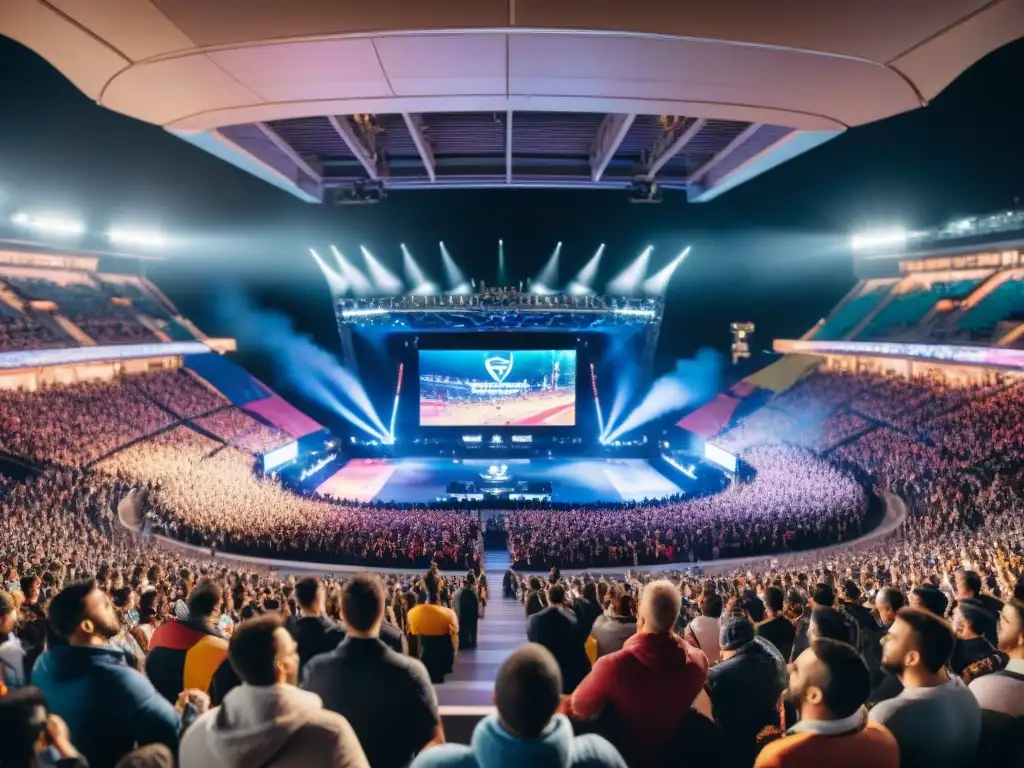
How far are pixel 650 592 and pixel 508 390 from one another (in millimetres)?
30830

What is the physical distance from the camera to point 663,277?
3369 cm

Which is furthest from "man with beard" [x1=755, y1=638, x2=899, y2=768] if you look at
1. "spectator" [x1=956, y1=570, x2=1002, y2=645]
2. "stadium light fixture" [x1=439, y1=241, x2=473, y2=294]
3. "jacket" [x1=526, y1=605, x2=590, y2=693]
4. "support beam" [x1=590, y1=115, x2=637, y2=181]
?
"stadium light fixture" [x1=439, y1=241, x2=473, y2=294]

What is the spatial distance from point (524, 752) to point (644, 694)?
1.04 m

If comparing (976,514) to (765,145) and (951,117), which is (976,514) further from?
(951,117)

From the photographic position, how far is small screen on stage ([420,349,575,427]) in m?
33.8

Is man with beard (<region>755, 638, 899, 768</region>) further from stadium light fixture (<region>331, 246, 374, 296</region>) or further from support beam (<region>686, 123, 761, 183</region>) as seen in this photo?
stadium light fixture (<region>331, 246, 374, 296</region>)

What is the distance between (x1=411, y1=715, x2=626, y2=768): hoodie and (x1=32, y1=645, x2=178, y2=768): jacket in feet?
4.03

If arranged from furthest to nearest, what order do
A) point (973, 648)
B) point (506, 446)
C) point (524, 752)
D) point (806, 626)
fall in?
point (506, 446) → point (806, 626) → point (973, 648) → point (524, 752)

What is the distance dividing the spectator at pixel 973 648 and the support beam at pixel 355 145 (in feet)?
23.3

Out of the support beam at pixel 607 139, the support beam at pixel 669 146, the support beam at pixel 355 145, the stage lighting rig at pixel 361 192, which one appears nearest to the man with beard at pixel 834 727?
the support beam at pixel 607 139

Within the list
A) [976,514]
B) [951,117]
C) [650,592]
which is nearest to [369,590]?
[650,592]

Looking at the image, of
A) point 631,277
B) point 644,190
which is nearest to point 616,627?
point 644,190

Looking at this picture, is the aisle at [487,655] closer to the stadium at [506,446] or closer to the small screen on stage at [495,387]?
the stadium at [506,446]

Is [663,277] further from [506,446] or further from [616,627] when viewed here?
[616,627]
